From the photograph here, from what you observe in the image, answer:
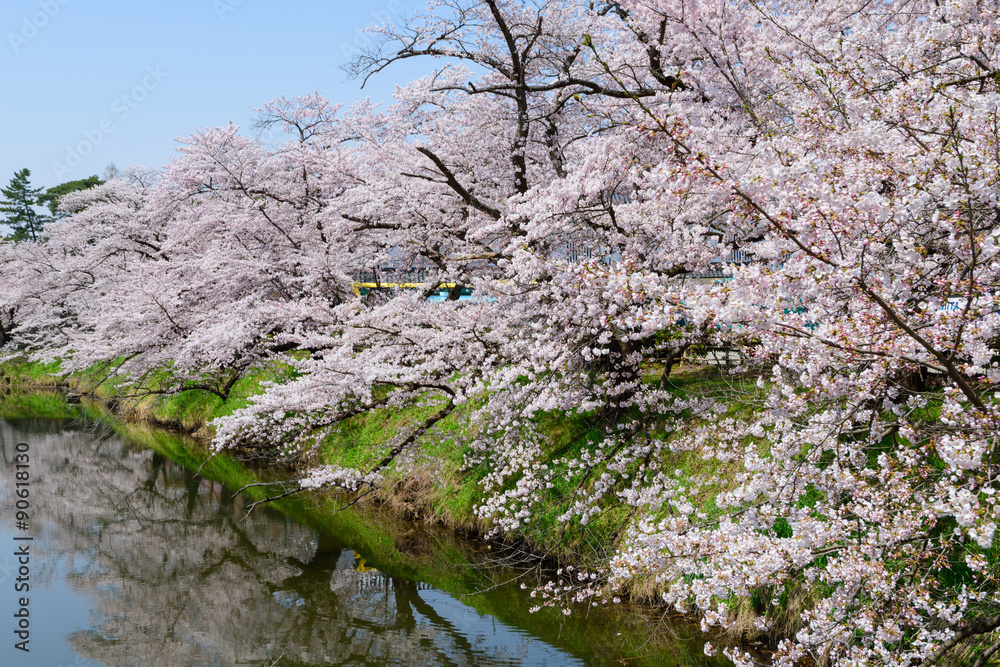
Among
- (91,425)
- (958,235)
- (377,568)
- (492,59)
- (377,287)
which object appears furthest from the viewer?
(91,425)

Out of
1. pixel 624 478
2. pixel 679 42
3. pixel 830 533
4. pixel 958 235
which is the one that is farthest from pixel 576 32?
pixel 830 533

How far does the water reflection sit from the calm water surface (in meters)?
0.02

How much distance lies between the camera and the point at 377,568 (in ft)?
32.8

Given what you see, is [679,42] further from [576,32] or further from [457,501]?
[457,501]

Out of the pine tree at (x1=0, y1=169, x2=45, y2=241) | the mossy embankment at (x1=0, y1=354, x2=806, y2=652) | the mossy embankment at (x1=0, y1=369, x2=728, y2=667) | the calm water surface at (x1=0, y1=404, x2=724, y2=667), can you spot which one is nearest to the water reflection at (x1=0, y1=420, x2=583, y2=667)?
the calm water surface at (x1=0, y1=404, x2=724, y2=667)

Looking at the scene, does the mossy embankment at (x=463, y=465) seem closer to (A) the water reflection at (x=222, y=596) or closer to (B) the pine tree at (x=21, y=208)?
(A) the water reflection at (x=222, y=596)

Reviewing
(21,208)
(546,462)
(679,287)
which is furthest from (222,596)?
(21,208)

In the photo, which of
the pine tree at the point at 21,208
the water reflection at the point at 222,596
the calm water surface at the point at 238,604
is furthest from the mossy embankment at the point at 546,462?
the pine tree at the point at 21,208

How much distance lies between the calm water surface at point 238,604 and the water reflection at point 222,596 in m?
0.02

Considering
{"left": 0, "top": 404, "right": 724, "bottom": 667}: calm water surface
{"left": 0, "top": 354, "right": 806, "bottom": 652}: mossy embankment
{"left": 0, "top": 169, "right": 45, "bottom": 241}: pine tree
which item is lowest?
{"left": 0, "top": 404, "right": 724, "bottom": 667}: calm water surface

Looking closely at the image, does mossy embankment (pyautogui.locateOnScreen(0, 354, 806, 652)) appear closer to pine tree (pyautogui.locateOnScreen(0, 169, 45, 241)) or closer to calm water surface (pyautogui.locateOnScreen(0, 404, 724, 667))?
calm water surface (pyautogui.locateOnScreen(0, 404, 724, 667))

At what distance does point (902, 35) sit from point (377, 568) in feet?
29.5

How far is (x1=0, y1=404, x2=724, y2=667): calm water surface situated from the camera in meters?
7.53

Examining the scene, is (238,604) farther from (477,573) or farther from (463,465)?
(463,465)
